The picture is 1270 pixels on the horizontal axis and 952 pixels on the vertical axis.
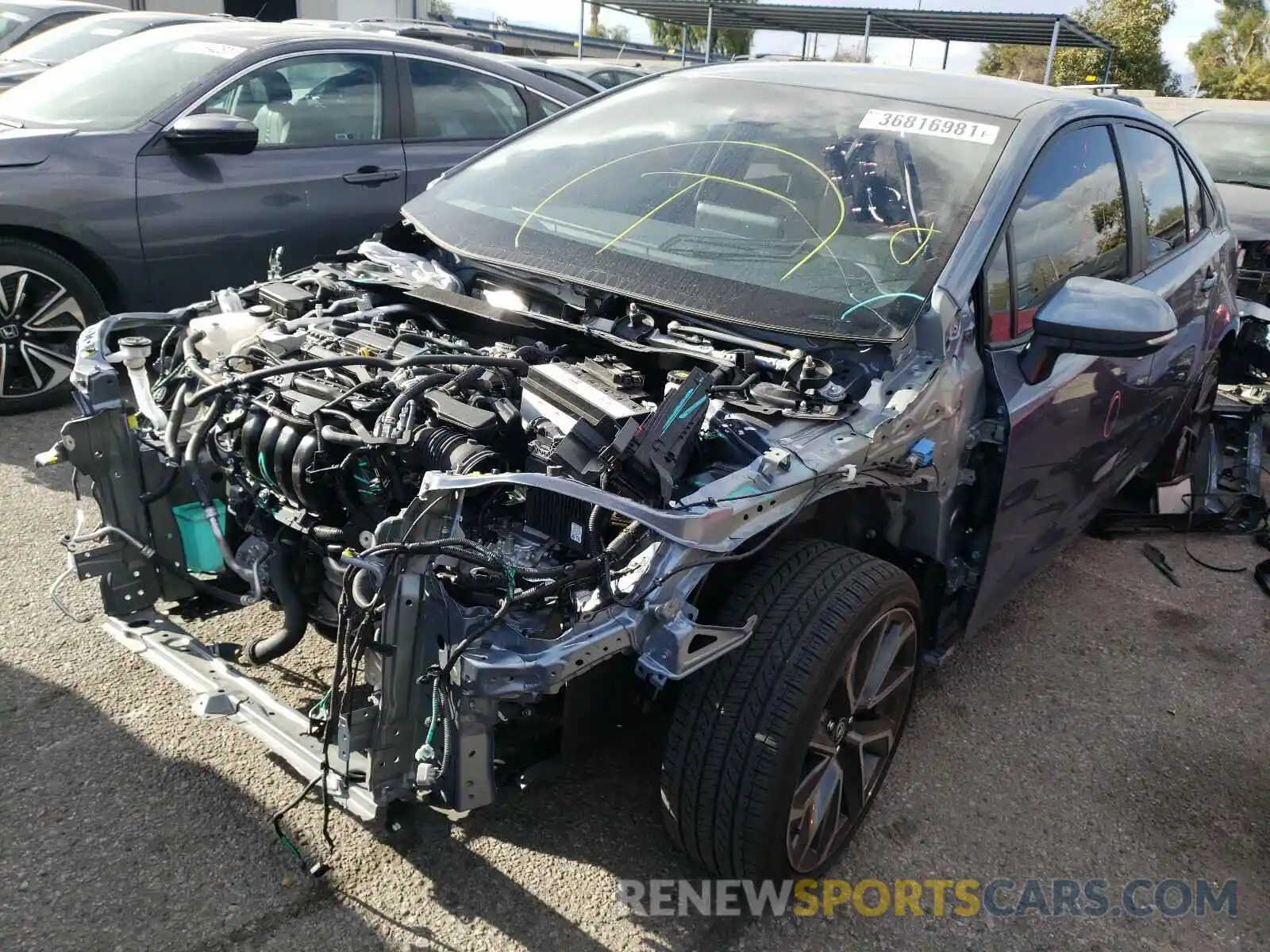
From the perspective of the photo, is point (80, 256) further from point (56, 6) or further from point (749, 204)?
point (56, 6)

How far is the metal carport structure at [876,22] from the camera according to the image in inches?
719

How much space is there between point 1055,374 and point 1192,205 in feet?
5.61

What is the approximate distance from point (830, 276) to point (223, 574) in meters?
1.89

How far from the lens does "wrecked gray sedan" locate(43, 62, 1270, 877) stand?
6.38 ft

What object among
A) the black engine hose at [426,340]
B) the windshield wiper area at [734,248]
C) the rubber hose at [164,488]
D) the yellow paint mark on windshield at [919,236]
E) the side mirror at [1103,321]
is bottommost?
the rubber hose at [164,488]

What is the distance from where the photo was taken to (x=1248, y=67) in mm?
35781

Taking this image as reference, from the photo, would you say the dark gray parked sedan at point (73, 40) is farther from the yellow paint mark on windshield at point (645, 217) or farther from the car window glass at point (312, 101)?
the yellow paint mark on windshield at point (645, 217)

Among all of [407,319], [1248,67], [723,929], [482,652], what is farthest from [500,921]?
[1248,67]

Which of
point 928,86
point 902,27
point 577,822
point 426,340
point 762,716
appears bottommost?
point 577,822

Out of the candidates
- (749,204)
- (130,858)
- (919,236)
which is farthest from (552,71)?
(130,858)

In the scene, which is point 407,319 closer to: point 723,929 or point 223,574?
point 223,574

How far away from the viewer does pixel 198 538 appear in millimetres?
2713

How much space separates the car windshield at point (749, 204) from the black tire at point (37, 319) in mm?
2130

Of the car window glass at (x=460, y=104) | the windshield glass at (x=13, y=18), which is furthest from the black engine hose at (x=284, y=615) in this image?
the windshield glass at (x=13, y=18)
